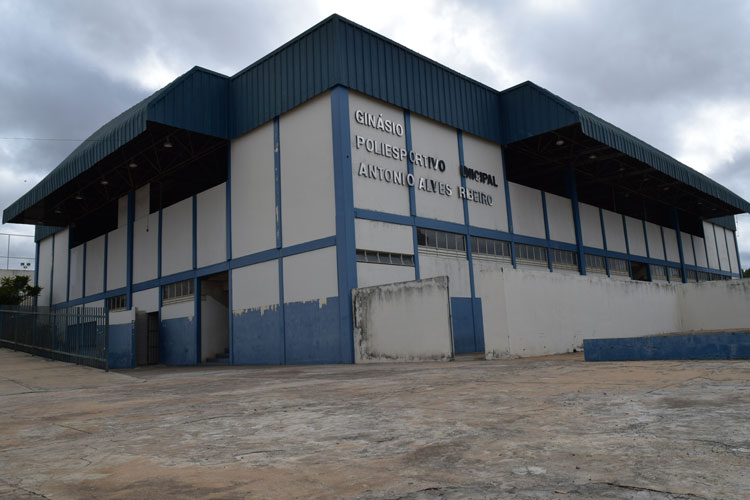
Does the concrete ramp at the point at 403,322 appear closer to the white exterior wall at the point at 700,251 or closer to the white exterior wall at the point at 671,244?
the white exterior wall at the point at 671,244

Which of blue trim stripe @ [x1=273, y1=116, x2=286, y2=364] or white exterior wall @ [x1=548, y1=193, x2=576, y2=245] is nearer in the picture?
blue trim stripe @ [x1=273, y1=116, x2=286, y2=364]

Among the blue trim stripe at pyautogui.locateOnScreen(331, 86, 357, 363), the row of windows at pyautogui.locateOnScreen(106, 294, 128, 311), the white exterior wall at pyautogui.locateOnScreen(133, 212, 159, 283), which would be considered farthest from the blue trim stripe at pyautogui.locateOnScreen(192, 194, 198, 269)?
the blue trim stripe at pyautogui.locateOnScreen(331, 86, 357, 363)

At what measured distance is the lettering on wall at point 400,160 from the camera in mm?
19719

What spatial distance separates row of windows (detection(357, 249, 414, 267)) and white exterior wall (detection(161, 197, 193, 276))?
10546 mm

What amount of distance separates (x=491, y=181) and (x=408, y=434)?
21666 mm

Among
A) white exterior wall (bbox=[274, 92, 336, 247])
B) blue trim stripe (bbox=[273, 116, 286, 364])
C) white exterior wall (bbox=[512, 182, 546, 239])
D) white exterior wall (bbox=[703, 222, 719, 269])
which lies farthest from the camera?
white exterior wall (bbox=[703, 222, 719, 269])

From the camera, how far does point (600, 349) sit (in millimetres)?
11547

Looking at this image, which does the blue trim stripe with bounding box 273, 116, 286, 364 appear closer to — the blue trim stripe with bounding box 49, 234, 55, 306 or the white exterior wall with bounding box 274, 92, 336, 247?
the white exterior wall with bounding box 274, 92, 336, 247

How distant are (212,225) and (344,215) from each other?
872 centimetres

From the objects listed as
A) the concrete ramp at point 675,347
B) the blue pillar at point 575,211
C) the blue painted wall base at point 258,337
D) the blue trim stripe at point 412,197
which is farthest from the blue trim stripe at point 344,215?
the blue pillar at point 575,211

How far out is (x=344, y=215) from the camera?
1838cm

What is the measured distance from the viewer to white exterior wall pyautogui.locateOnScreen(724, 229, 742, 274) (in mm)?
48531

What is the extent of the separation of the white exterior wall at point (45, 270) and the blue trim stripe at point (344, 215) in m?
31.6

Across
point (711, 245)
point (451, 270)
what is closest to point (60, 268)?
point (451, 270)
